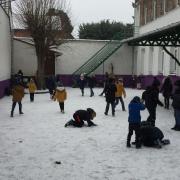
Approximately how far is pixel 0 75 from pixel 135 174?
64.2 feet

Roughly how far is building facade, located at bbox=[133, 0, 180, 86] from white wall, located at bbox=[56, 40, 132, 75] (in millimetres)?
1071

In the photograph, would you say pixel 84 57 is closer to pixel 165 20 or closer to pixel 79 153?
pixel 165 20

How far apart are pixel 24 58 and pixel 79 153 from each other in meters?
30.4

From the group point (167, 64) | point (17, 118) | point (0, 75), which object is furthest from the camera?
point (167, 64)

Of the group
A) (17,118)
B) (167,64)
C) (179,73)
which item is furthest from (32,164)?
(167,64)

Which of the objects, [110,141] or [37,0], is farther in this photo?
[37,0]

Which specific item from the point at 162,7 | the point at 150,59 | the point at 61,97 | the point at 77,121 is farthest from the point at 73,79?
the point at 77,121

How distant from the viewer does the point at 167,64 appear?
32.3 m

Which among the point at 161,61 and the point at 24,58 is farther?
the point at 24,58

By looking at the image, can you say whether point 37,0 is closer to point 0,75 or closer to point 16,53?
point 16,53

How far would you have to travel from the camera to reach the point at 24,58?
132 ft

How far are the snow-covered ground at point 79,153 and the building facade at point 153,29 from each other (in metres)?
16.0

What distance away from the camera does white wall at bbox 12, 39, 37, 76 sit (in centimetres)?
3991

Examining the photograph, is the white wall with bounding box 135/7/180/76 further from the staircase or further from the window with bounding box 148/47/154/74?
the staircase
